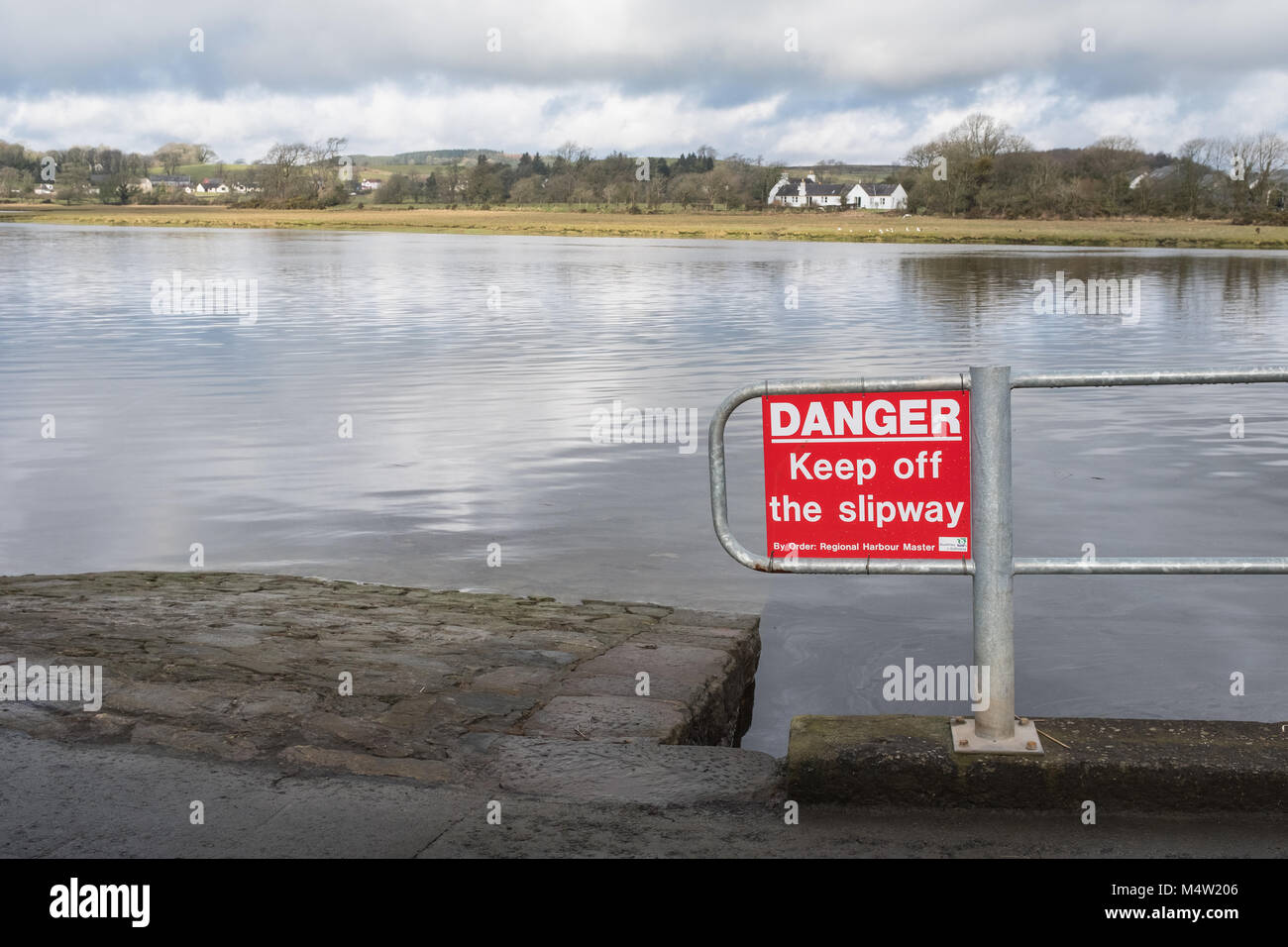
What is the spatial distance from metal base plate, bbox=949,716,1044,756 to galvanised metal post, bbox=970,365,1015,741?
0.03 metres

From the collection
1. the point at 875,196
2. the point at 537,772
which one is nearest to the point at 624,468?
the point at 537,772

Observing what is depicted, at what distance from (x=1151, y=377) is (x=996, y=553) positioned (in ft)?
2.32

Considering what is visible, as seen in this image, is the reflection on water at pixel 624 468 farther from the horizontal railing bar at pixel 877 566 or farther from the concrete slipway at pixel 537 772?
the horizontal railing bar at pixel 877 566

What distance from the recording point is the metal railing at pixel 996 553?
13.3 ft

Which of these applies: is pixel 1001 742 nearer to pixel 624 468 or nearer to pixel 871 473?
pixel 871 473

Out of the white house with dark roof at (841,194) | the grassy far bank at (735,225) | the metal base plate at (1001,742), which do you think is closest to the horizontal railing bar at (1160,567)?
the metal base plate at (1001,742)

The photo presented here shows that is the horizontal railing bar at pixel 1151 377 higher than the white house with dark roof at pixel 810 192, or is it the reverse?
the white house with dark roof at pixel 810 192

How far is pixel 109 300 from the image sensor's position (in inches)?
1188

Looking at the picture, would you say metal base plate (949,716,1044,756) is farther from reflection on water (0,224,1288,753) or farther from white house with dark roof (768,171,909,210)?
white house with dark roof (768,171,909,210)

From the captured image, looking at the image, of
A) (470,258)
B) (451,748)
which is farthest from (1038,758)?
(470,258)

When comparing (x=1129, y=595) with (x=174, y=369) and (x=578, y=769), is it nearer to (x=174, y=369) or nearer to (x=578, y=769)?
(x=578, y=769)

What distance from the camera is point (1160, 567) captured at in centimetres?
419
